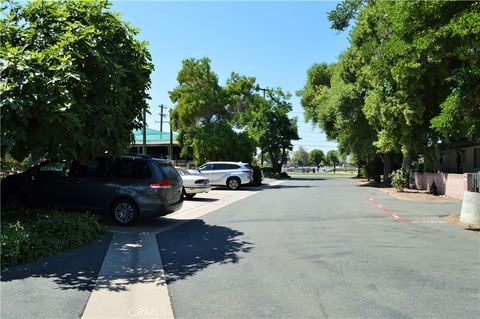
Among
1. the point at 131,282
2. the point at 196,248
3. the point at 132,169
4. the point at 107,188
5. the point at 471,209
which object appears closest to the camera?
the point at 131,282

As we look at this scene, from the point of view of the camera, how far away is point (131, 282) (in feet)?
20.4

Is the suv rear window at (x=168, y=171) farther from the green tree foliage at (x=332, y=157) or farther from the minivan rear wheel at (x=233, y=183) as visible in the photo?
the green tree foliage at (x=332, y=157)

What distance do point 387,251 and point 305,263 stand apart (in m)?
1.90

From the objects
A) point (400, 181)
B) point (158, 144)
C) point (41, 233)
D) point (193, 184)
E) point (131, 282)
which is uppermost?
point (158, 144)

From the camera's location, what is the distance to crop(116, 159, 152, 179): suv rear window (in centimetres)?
1091

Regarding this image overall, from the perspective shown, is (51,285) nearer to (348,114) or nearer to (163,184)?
(163,184)

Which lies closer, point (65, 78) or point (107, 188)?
point (65, 78)

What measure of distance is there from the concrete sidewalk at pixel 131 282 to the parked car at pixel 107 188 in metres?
0.79

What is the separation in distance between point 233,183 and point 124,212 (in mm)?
16917

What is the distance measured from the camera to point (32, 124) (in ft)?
26.9

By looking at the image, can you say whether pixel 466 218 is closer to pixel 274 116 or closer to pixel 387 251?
pixel 387 251

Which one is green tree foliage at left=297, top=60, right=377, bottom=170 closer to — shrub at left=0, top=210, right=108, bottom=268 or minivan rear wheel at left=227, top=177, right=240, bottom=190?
minivan rear wheel at left=227, top=177, right=240, bottom=190

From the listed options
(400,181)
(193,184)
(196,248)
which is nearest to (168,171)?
(196,248)

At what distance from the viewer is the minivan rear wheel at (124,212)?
35.4ft
